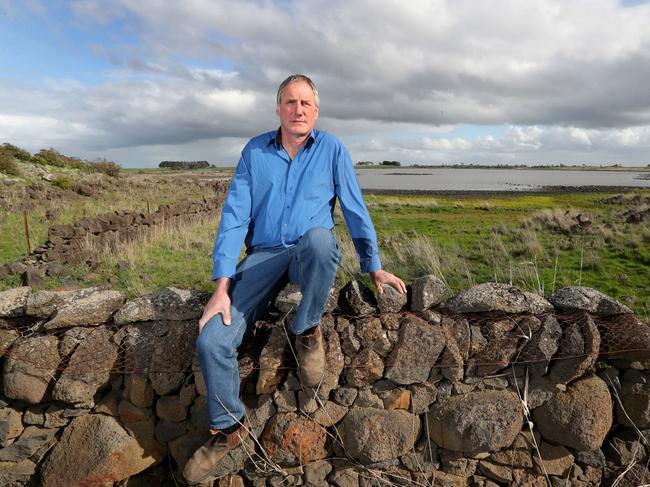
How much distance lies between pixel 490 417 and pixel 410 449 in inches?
27.2

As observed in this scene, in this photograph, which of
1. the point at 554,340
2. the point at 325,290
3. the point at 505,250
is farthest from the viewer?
the point at 505,250

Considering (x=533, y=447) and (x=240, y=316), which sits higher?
(x=240, y=316)

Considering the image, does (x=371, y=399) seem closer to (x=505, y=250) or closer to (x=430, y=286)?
(x=430, y=286)

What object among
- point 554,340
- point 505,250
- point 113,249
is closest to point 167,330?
point 554,340

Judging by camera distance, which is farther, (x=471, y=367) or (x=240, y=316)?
(x=471, y=367)

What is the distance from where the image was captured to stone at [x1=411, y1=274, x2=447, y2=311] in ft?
11.9

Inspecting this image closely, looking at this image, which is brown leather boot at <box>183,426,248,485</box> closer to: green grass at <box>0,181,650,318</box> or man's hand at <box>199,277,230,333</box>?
man's hand at <box>199,277,230,333</box>

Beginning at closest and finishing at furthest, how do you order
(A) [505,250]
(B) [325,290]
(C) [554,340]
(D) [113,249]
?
1. (B) [325,290]
2. (C) [554,340]
3. (D) [113,249]
4. (A) [505,250]

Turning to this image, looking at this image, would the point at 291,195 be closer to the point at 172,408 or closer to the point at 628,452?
the point at 172,408

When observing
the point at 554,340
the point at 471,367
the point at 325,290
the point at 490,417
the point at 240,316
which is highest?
the point at 325,290

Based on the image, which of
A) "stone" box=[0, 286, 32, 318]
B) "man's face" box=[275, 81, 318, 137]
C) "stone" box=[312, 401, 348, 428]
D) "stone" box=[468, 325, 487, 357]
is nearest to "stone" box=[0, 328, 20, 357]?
"stone" box=[0, 286, 32, 318]

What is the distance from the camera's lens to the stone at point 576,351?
3.42 metres

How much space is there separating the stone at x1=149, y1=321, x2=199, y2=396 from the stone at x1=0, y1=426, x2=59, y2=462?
3.16 feet

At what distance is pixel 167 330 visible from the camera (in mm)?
3645
